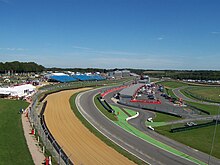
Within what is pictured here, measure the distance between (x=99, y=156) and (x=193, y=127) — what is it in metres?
17.2

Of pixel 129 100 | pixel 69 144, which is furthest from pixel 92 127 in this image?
pixel 129 100

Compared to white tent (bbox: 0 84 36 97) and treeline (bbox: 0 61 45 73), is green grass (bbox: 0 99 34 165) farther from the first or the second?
treeline (bbox: 0 61 45 73)

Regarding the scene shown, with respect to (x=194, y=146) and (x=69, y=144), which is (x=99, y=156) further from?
(x=194, y=146)

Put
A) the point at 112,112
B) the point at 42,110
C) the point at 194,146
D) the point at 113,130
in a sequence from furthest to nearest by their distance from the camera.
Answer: the point at 112,112 → the point at 42,110 → the point at 113,130 → the point at 194,146

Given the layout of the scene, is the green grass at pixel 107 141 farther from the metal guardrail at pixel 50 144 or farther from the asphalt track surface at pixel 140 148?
the metal guardrail at pixel 50 144

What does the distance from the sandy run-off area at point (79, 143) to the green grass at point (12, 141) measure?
11.0 ft

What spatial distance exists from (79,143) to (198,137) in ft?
46.3

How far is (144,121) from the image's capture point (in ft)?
124

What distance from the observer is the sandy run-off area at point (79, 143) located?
66.2 feet

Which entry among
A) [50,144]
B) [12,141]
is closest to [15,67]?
[12,141]

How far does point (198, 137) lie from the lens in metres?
29.7

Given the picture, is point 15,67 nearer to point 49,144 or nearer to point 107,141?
point 107,141

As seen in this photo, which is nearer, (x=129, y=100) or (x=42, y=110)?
(x=42, y=110)

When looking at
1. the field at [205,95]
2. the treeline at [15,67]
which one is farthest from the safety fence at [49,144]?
the treeline at [15,67]
